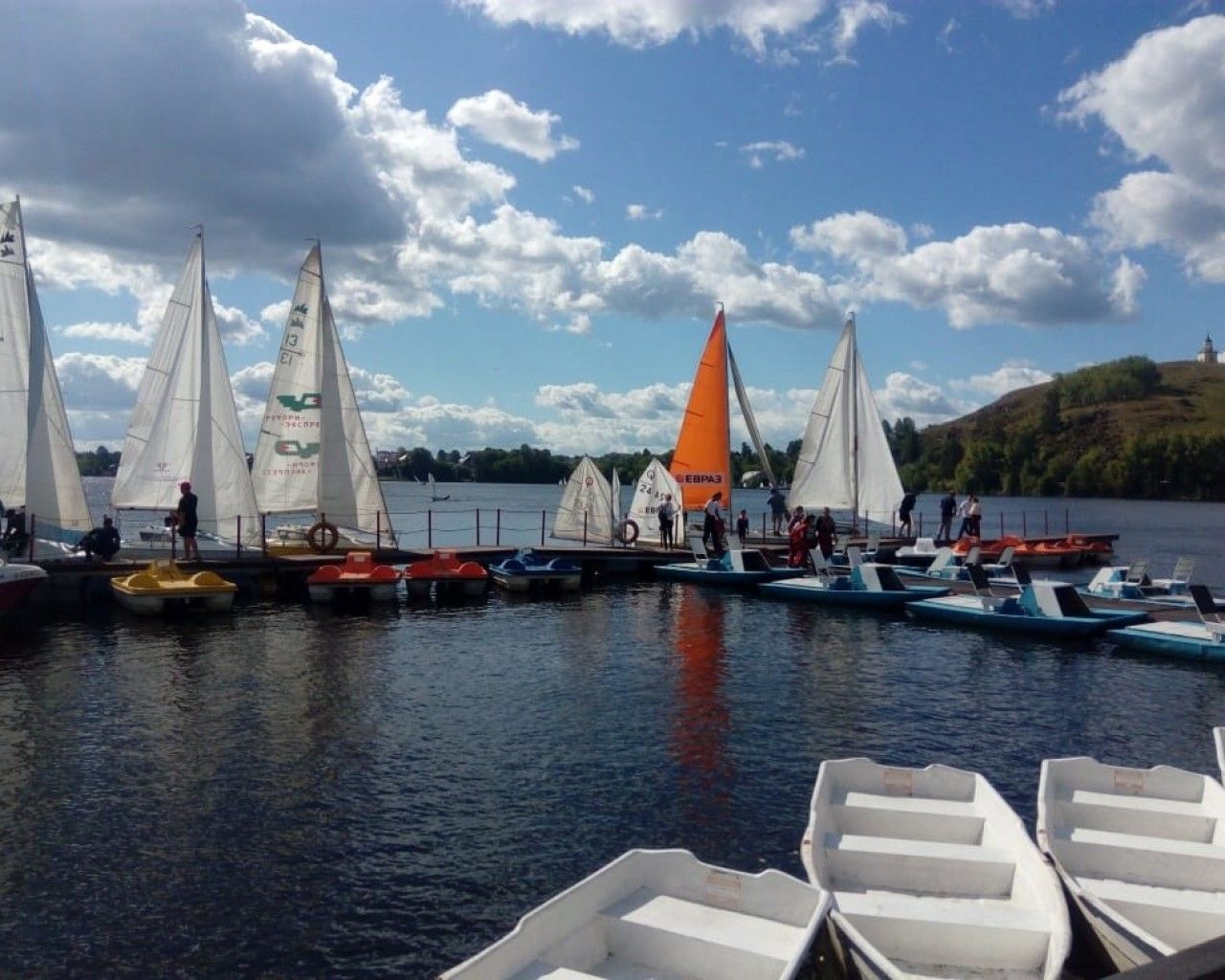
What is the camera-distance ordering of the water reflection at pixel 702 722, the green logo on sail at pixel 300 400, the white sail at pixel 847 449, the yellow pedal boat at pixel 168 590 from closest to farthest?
the water reflection at pixel 702 722 < the yellow pedal boat at pixel 168 590 < the green logo on sail at pixel 300 400 < the white sail at pixel 847 449

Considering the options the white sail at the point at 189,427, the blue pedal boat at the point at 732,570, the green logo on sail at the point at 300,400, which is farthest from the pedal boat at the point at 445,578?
the blue pedal boat at the point at 732,570

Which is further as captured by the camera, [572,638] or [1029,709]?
[572,638]

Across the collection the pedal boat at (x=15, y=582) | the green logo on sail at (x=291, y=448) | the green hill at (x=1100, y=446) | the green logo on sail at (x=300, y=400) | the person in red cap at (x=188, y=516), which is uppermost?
the green hill at (x=1100, y=446)

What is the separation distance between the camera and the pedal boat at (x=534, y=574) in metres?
31.0

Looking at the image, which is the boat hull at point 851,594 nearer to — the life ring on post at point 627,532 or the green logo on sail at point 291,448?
the life ring on post at point 627,532

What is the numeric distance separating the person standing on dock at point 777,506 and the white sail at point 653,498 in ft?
16.4

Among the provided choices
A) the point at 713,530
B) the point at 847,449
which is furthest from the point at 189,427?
the point at 847,449

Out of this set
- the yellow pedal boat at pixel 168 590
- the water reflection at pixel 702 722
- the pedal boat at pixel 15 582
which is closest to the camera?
the water reflection at pixel 702 722

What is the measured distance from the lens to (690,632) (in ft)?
80.5

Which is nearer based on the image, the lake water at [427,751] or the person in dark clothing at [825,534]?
the lake water at [427,751]

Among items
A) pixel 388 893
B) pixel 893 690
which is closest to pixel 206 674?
pixel 388 893

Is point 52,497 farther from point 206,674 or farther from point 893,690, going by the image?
point 893,690

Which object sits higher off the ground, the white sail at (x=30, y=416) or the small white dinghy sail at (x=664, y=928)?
the white sail at (x=30, y=416)

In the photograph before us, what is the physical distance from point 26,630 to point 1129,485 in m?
156
